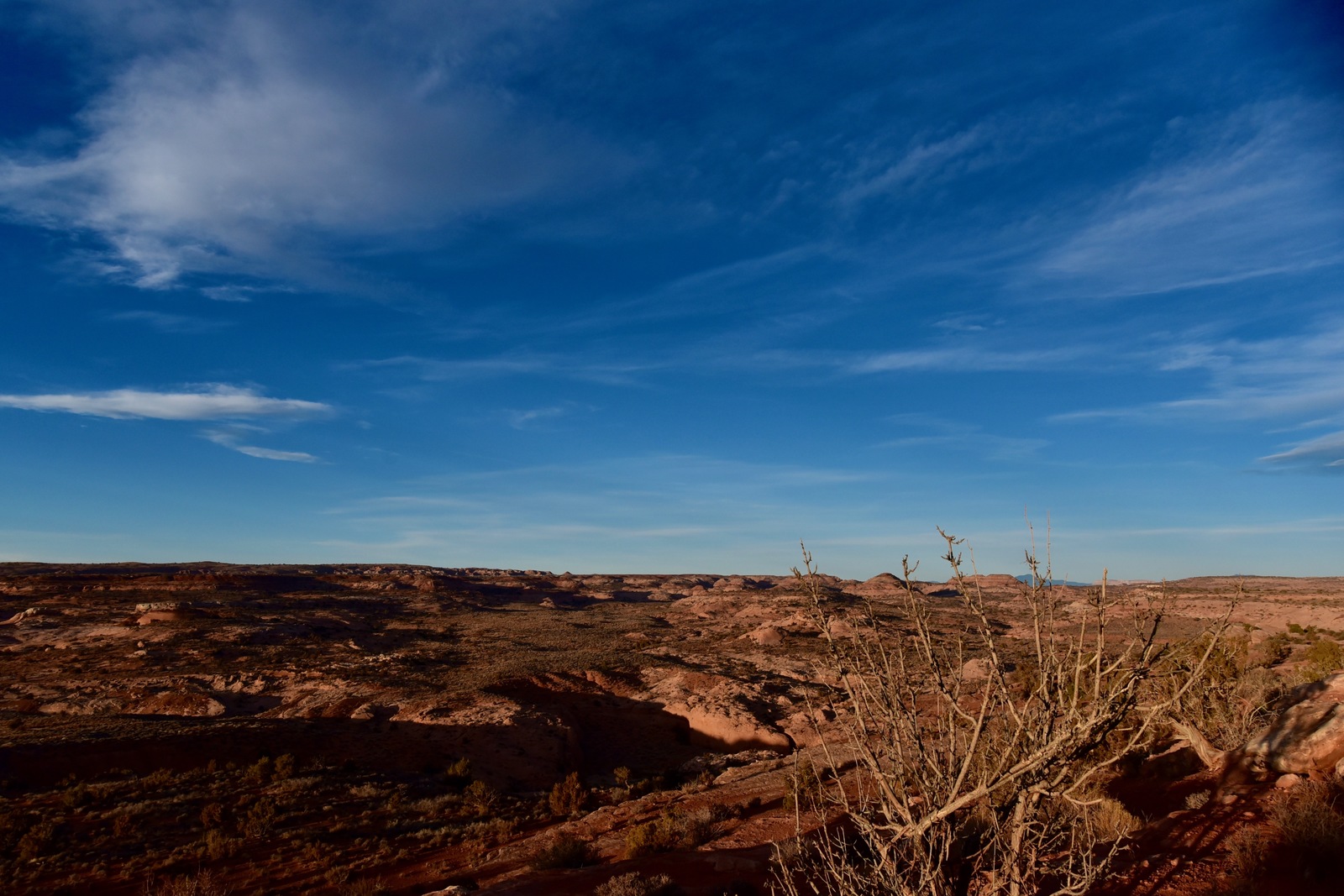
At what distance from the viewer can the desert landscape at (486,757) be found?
10.7 m

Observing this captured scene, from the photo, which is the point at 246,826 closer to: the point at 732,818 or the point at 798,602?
the point at 732,818

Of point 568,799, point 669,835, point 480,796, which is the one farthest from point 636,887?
point 480,796

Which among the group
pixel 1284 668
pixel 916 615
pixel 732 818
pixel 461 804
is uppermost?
pixel 916 615

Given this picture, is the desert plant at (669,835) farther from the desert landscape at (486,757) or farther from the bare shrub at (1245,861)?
the bare shrub at (1245,861)

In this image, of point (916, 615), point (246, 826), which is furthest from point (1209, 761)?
point (246, 826)

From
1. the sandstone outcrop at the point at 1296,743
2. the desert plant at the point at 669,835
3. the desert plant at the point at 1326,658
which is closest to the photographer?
the sandstone outcrop at the point at 1296,743

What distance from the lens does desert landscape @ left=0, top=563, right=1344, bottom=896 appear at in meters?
10.7

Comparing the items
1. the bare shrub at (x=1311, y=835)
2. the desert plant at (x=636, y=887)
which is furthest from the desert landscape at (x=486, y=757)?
the bare shrub at (x=1311, y=835)

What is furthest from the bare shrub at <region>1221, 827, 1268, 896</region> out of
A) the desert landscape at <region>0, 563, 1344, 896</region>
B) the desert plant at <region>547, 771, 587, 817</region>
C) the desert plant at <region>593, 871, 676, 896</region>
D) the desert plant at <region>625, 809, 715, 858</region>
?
the desert plant at <region>547, 771, 587, 817</region>

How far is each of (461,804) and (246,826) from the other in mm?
5307

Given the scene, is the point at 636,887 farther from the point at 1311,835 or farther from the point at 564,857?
the point at 1311,835

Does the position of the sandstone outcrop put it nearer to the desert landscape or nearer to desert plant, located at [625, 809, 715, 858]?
the desert landscape

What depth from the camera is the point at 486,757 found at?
2334cm

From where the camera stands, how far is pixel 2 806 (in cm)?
1548
